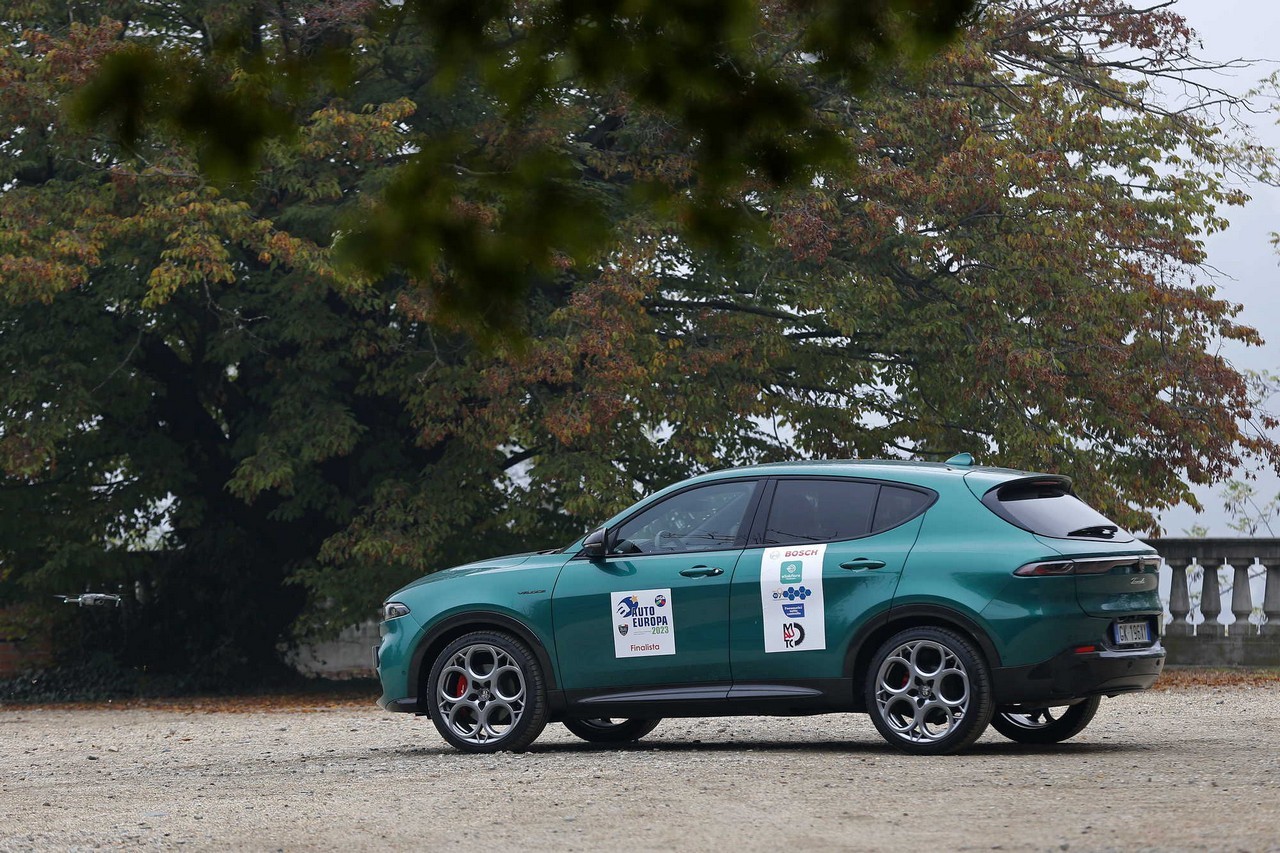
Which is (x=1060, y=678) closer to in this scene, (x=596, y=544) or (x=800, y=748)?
(x=800, y=748)

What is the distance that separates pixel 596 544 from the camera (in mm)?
11141

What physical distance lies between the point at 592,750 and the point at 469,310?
14.7ft

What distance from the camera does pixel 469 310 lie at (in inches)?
303

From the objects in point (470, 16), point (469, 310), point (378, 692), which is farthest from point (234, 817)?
point (378, 692)

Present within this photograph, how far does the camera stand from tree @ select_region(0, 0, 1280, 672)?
1905 centimetres

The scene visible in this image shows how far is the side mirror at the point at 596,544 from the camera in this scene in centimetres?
1114

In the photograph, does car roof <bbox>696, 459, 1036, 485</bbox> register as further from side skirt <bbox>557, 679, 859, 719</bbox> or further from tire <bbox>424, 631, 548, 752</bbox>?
tire <bbox>424, 631, 548, 752</bbox>

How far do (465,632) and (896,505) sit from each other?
2.73 meters

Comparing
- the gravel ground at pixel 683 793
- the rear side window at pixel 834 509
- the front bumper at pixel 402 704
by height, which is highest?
the rear side window at pixel 834 509

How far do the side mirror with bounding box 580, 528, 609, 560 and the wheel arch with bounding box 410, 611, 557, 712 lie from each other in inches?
22.4

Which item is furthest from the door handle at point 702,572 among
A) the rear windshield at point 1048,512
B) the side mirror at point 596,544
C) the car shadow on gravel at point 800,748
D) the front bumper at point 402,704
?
the front bumper at point 402,704

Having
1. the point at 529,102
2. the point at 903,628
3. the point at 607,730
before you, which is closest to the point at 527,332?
the point at 607,730

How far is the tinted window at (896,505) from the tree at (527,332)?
7982 mm

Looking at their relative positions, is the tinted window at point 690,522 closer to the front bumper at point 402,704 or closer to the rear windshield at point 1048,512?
the rear windshield at point 1048,512
